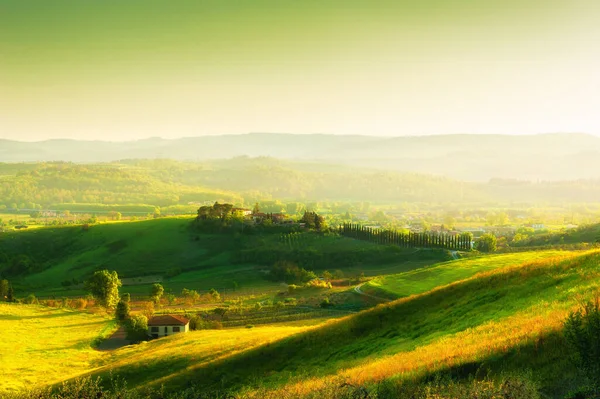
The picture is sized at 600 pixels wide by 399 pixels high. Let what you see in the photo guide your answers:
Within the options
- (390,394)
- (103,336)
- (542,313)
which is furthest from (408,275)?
(390,394)

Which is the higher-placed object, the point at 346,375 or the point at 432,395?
the point at 432,395

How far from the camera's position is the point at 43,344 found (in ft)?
255

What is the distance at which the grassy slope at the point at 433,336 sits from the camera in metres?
27.0

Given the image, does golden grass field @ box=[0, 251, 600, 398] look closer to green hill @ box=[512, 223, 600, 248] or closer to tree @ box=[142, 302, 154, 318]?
tree @ box=[142, 302, 154, 318]

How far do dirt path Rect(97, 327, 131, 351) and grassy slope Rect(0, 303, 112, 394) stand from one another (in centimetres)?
206

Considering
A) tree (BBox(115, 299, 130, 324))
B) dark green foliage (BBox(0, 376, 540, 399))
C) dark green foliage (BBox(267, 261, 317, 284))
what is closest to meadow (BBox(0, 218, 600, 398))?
dark green foliage (BBox(0, 376, 540, 399))

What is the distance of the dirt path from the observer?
79.8m

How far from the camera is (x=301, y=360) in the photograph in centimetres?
4072

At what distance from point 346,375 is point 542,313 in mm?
12306

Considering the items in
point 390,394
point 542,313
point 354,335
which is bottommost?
point 354,335

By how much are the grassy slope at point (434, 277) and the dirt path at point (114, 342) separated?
4416cm

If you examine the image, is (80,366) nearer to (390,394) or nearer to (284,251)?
(390,394)

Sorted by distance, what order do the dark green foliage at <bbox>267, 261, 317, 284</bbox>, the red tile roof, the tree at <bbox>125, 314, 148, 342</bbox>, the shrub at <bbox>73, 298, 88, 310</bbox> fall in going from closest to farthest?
the tree at <bbox>125, 314, 148, 342</bbox> → the red tile roof → the shrub at <bbox>73, 298, 88, 310</bbox> → the dark green foliage at <bbox>267, 261, 317, 284</bbox>

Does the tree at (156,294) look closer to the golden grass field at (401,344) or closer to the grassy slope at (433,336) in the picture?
the golden grass field at (401,344)
